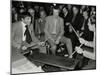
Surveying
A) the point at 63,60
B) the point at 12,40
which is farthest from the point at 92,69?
the point at 12,40

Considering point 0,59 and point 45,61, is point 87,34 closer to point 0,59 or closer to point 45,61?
point 45,61

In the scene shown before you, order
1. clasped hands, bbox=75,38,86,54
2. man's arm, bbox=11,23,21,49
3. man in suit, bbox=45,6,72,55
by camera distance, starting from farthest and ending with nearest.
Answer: clasped hands, bbox=75,38,86,54 < man in suit, bbox=45,6,72,55 < man's arm, bbox=11,23,21,49

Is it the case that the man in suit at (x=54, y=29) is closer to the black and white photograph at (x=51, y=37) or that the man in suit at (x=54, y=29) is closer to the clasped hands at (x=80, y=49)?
the black and white photograph at (x=51, y=37)

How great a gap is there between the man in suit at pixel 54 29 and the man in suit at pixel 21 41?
A: 213 millimetres

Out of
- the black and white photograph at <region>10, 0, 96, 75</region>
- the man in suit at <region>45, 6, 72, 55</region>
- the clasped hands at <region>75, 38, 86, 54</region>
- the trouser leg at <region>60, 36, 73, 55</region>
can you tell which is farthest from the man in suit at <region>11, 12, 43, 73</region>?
the clasped hands at <region>75, 38, 86, 54</region>

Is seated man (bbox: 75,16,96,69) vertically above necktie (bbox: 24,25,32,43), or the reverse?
necktie (bbox: 24,25,32,43)

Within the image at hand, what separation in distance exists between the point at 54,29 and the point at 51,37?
124 mm

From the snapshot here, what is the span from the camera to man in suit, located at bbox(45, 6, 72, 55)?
255cm

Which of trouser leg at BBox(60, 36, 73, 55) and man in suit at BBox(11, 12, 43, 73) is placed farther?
trouser leg at BBox(60, 36, 73, 55)

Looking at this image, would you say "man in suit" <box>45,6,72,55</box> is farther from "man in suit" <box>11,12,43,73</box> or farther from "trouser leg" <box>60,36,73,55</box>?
"man in suit" <box>11,12,43,73</box>

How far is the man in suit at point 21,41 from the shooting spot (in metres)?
2.39

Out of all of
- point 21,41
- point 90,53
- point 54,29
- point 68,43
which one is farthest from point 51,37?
point 90,53

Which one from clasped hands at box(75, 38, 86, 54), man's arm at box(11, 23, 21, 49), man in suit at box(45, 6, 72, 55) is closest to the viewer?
man's arm at box(11, 23, 21, 49)

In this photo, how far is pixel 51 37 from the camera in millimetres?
2562
